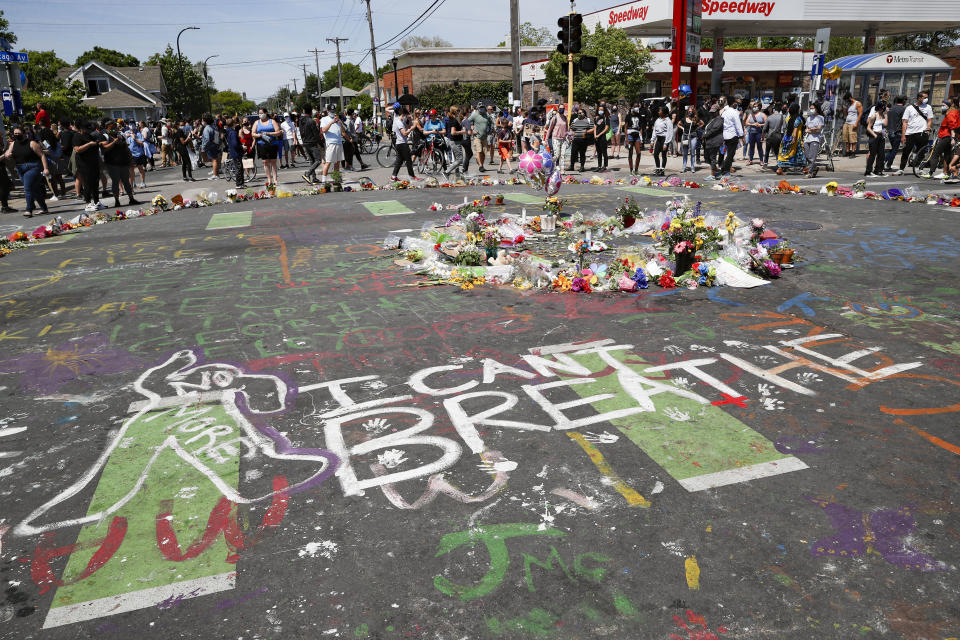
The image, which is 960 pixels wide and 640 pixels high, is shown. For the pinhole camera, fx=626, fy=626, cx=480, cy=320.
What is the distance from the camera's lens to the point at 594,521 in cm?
296

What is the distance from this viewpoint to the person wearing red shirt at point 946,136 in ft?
43.1

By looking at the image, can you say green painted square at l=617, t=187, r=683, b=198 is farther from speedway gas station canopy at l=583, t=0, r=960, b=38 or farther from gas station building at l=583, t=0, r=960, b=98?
speedway gas station canopy at l=583, t=0, r=960, b=38

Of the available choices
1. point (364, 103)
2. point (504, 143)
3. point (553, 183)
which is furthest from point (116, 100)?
point (553, 183)

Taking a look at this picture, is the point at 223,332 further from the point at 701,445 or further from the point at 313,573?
the point at 701,445

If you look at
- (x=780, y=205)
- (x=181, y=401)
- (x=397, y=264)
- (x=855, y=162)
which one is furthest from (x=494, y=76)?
(x=181, y=401)

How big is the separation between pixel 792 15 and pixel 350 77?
373ft

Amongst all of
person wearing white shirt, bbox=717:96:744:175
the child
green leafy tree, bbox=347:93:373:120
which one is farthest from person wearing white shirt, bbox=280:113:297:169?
green leafy tree, bbox=347:93:373:120

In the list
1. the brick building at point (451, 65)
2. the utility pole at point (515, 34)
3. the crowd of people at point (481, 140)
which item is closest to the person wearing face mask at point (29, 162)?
the crowd of people at point (481, 140)

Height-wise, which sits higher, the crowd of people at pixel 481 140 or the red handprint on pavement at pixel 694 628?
the crowd of people at pixel 481 140

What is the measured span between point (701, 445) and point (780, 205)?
972 cm

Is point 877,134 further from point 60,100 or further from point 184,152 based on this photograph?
point 60,100

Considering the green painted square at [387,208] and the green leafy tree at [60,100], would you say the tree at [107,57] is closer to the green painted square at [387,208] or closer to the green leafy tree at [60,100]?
the green leafy tree at [60,100]

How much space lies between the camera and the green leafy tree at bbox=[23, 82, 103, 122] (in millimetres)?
26891

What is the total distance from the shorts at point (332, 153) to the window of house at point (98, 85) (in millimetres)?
66207
